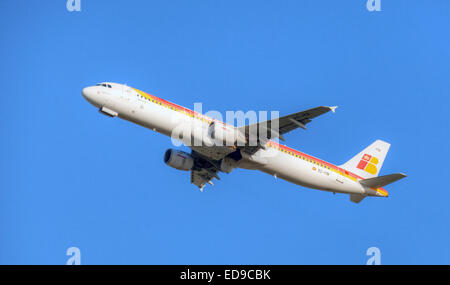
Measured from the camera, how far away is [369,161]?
5550cm

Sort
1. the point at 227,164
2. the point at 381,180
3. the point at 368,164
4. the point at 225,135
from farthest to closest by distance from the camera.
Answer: the point at 368,164 < the point at 381,180 < the point at 227,164 < the point at 225,135

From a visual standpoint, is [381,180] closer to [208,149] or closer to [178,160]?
[208,149]

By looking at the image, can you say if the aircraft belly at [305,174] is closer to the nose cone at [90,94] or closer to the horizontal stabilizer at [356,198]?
the horizontal stabilizer at [356,198]

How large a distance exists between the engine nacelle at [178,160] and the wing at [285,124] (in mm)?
7025

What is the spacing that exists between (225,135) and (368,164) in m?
16.1

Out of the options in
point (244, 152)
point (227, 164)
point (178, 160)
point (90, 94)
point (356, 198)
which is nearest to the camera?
point (90, 94)

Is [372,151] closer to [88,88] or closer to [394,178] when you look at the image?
[394,178]

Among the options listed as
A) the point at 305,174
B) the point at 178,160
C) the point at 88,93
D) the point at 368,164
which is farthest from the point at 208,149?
the point at 368,164

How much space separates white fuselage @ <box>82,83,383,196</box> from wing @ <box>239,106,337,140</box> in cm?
221

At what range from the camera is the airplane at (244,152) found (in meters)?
45.4

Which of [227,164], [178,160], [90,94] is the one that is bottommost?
[227,164]

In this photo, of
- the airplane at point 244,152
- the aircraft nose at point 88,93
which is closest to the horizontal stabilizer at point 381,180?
the airplane at point 244,152

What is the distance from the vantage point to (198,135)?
46.3 m

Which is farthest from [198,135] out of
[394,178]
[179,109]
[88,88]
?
[394,178]
